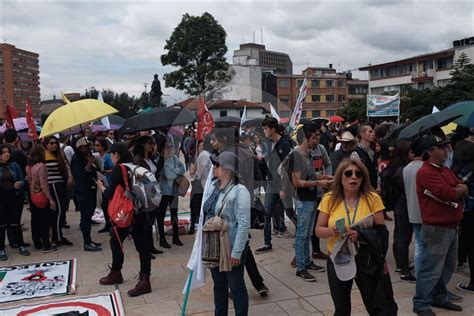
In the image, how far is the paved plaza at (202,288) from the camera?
4.48m

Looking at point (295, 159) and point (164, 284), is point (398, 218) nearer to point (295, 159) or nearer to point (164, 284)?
point (295, 159)

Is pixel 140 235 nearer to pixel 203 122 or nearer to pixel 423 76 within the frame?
pixel 203 122

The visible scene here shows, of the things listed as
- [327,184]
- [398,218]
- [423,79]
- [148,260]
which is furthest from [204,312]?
[423,79]

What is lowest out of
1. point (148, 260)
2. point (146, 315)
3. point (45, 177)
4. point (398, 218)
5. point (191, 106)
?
point (146, 315)

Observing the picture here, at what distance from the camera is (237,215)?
142 inches

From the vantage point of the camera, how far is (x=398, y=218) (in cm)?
527

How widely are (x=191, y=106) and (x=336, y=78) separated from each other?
73356 mm

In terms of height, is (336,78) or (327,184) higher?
(336,78)

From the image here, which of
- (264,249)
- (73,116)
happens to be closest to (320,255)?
(264,249)

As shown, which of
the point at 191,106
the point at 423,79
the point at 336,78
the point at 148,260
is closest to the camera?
the point at 148,260

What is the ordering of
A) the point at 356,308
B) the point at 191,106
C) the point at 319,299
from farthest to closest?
1. the point at 191,106
2. the point at 319,299
3. the point at 356,308

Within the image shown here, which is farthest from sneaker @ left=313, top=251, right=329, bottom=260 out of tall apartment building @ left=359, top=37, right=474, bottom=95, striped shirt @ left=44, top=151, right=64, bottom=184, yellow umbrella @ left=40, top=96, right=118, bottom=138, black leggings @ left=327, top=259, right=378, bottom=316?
tall apartment building @ left=359, top=37, right=474, bottom=95

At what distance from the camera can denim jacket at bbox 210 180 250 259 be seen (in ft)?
11.7

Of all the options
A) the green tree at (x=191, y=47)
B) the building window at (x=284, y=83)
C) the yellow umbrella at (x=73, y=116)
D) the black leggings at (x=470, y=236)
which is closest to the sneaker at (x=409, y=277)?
the black leggings at (x=470, y=236)
